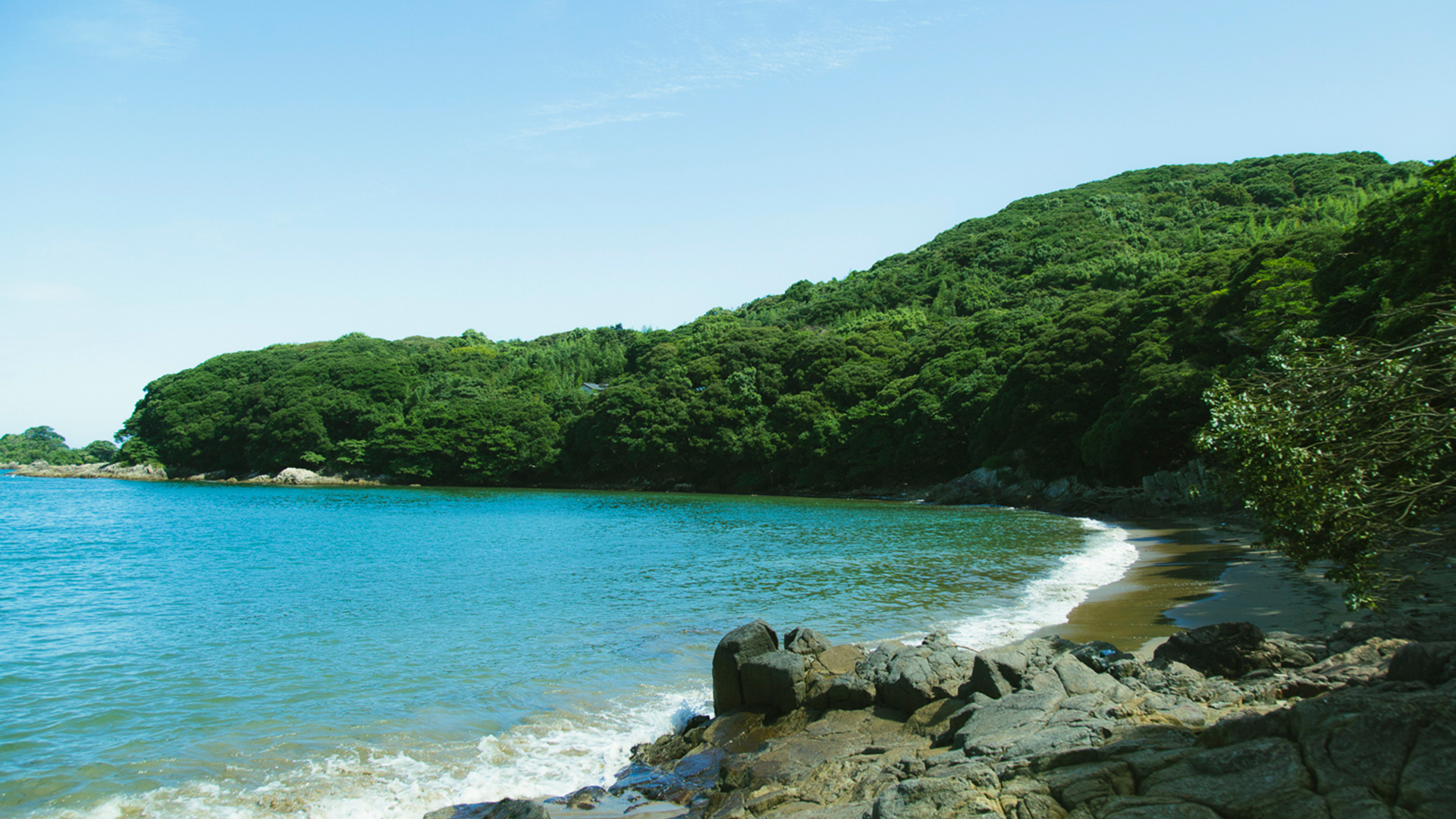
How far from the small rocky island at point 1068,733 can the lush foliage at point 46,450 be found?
399ft

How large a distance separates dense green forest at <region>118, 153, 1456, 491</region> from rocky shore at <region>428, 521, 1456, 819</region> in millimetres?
16694

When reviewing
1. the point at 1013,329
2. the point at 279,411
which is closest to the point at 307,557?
the point at 1013,329

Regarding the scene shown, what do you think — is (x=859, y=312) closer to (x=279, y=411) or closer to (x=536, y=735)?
(x=279, y=411)

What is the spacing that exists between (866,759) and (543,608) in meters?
10.4

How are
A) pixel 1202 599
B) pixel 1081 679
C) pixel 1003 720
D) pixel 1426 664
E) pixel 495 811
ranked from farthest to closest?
pixel 1202 599, pixel 1081 679, pixel 1003 720, pixel 495 811, pixel 1426 664

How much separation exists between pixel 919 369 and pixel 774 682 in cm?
5709

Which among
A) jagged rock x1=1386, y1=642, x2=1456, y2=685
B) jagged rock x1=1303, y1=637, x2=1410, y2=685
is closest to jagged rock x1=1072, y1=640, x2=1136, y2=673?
jagged rock x1=1303, y1=637, x2=1410, y2=685

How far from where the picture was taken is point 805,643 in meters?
10.8

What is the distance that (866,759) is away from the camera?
7.29m

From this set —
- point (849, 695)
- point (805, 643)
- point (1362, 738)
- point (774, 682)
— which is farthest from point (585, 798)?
point (1362, 738)

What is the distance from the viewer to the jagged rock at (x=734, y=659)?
974 centimetres

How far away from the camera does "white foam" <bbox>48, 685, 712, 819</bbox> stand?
7.24 m

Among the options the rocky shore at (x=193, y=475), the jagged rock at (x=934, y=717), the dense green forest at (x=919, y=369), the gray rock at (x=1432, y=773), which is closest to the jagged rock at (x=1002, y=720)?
the jagged rock at (x=934, y=717)

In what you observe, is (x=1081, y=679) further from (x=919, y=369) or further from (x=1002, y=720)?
(x=919, y=369)
